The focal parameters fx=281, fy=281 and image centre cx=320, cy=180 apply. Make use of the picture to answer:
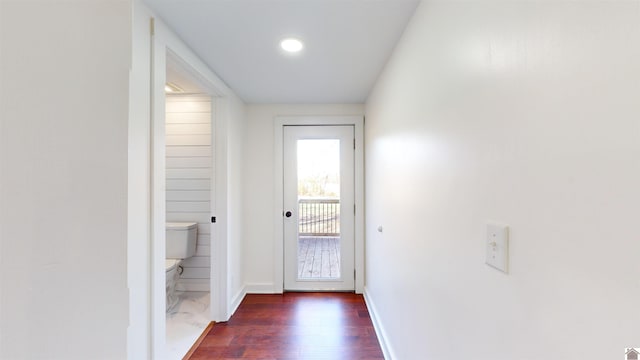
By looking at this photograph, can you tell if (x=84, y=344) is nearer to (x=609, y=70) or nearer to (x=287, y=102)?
(x=609, y=70)

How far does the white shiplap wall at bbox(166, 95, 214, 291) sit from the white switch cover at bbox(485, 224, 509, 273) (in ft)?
9.22

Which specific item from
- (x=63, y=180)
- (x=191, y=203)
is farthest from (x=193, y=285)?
(x=63, y=180)

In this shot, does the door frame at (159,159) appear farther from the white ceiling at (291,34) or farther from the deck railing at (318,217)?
the deck railing at (318,217)

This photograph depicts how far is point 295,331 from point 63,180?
8.15ft

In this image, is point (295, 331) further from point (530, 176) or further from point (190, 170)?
point (530, 176)

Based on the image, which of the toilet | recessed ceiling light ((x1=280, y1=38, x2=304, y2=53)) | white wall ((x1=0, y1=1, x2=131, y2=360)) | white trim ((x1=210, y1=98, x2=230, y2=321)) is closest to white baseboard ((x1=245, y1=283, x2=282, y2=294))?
white trim ((x1=210, y1=98, x2=230, y2=321))

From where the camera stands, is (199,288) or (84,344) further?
(199,288)

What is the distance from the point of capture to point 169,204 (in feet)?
10.0

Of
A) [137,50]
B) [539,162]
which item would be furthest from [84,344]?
[137,50]

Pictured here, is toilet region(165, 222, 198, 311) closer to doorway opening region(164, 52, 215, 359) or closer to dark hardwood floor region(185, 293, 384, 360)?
doorway opening region(164, 52, 215, 359)

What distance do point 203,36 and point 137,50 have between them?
0.46m

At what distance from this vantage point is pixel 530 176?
65cm

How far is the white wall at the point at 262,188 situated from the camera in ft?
10.5

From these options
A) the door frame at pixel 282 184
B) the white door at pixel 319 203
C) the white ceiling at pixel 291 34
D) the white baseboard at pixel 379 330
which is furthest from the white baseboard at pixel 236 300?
the white ceiling at pixel 291 34
